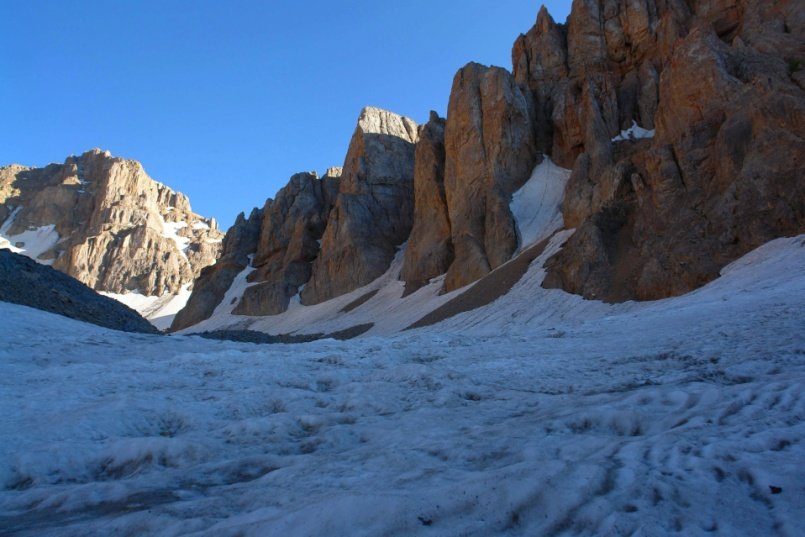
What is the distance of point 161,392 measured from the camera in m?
9.82

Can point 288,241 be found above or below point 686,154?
above

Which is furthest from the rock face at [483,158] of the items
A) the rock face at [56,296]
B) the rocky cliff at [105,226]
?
the rocky cliff at [105,226]

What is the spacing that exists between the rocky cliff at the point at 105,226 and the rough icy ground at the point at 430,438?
109 metres

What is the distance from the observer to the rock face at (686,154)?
2542 cm

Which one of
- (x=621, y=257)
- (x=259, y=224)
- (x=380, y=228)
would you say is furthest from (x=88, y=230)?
(x=621, y=257)

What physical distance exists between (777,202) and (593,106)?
26.0m

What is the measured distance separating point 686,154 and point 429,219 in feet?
101

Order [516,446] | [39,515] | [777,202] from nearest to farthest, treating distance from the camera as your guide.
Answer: [39,515] < [516,446] < [777,202]

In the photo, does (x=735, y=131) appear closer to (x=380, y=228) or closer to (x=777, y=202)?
(x=777, y=202)

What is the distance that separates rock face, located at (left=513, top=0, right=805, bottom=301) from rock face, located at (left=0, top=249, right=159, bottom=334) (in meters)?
23.6

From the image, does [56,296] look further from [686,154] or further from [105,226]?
[105,226]

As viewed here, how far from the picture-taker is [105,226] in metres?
116

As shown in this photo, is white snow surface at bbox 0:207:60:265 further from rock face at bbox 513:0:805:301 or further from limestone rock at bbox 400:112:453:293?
rock face at bbox 513:0:805:301

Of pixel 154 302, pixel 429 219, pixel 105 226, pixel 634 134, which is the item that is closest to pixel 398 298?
pixel 429 219
